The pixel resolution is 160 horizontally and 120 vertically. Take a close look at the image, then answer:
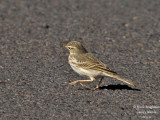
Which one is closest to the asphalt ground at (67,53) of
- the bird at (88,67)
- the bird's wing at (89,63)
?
the bird at (88,67)

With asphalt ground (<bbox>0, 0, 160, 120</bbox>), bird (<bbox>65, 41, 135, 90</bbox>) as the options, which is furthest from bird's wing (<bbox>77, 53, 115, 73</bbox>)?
asphalt ground (<bbox>0, 0, 160, 120</bbox>)

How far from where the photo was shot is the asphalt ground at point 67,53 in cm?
858

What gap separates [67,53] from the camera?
12445 mm

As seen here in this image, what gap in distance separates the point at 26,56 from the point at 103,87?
2957 mm

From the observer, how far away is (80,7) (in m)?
17.1

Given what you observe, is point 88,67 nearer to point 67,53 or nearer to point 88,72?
point 88,72

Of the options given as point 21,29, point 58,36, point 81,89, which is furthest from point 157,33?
point 81,89

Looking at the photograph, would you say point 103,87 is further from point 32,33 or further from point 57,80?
point 32,33

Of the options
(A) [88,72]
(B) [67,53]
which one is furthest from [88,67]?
→ (B) [67,53]

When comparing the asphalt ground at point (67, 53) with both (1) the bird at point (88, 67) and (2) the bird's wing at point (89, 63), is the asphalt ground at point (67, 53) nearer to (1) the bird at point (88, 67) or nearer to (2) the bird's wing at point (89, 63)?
(1) the bird at point (88, 67)

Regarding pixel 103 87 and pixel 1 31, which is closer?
pixel 103 87

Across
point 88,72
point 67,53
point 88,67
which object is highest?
point 88,67

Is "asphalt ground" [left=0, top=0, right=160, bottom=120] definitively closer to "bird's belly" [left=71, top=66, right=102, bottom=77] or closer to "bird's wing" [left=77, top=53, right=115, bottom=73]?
"bird's belly" [left=71, top=66, right=102, bottom=77]

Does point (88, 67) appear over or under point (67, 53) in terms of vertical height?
over
